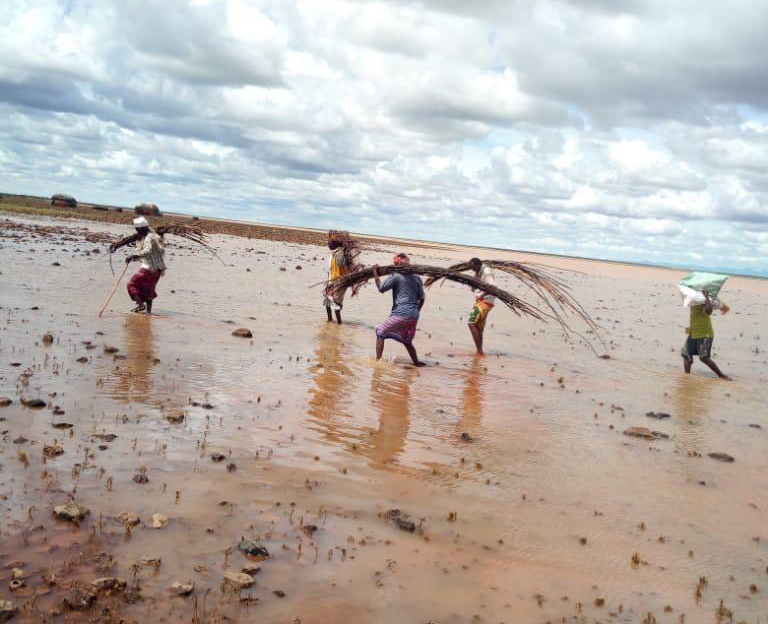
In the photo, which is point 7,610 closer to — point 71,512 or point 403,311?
point 71,512

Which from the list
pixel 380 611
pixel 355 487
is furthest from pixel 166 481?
pixel 380 611

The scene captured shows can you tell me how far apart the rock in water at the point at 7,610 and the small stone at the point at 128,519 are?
1006 millimetres

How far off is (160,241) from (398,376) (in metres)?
6.13

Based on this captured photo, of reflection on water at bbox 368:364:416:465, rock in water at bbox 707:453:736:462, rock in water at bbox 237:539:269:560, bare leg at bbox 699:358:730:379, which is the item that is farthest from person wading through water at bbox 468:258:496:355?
rock in water at bbox 237:539:269:560

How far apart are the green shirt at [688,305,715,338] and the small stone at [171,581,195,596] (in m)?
11.1

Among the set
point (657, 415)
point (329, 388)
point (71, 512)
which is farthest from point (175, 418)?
point (657, 415)

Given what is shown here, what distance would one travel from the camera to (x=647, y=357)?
14.7 metres

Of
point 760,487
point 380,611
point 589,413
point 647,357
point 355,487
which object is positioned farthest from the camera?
point 647,357

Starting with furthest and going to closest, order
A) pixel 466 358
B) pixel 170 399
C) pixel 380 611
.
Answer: pixel 466 358 → pixel 170 399 → pixel 380 611

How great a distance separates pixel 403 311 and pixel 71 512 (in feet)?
23.7

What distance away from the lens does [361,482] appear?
19.0ft

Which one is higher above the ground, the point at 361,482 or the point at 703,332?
the point at 703,332

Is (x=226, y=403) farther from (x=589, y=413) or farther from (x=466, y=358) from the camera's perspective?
(x=466, y=358)

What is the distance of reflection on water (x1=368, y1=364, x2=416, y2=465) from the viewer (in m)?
6.71
